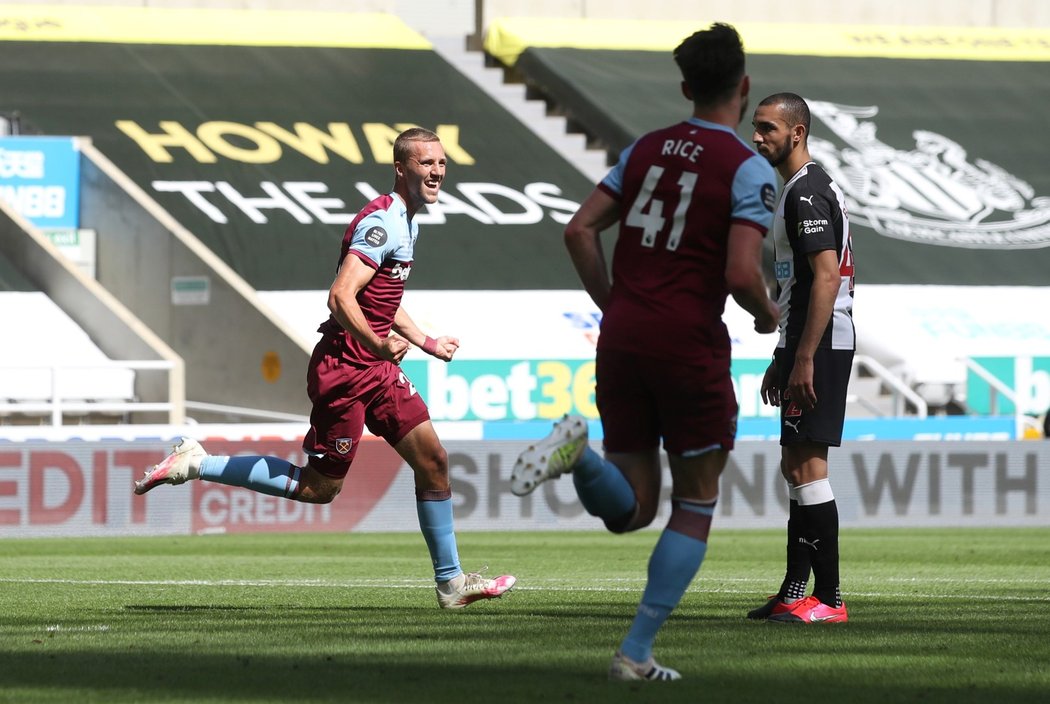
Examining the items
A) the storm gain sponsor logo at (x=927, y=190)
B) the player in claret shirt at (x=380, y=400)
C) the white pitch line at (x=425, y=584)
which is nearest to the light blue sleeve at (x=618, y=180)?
the player in claret shirt at (x=380, y=400)

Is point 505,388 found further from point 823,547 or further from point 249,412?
point 823,547

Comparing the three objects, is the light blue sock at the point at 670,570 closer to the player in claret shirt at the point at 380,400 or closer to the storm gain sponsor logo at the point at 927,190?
the player in claret shirt at the point at 380,400

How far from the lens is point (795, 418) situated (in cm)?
787

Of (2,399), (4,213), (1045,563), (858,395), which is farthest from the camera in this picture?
(858,395)

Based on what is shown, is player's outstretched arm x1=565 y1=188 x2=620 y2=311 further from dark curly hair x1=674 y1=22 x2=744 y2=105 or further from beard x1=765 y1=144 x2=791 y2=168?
beard x1=765 y1=144 x2=791 y2=168

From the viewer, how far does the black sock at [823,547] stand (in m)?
7.95

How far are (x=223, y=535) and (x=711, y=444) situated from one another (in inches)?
450

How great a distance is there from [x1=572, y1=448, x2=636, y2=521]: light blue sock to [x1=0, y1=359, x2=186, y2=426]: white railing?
14.0m

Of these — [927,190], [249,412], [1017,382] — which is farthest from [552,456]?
[927,190]

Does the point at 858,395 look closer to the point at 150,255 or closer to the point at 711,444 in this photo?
the point at 150,255

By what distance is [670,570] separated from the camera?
5.88 metres

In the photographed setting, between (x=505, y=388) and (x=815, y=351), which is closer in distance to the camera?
(x=815, y=351)

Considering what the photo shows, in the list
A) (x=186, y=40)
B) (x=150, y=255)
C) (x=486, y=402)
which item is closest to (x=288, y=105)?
(x=186, y=40)

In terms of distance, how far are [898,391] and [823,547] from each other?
15883 millimetres
